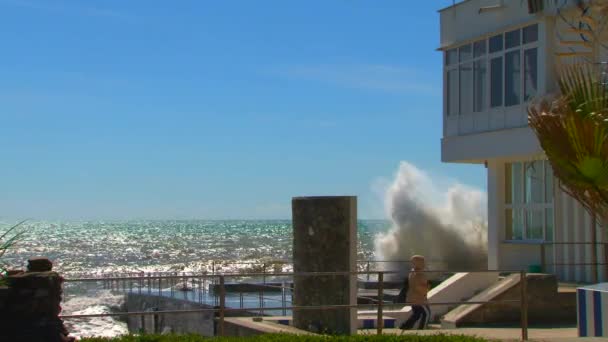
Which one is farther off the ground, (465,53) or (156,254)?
(465,53)

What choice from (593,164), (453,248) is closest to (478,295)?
(593,164)

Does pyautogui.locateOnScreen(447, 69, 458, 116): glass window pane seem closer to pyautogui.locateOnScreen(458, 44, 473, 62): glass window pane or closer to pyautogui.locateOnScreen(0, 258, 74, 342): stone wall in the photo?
pyautogui.locateOnScreen(458, 44, 473, 62): glass window pane

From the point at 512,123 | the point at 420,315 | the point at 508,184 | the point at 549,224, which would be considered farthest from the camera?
the point at 508,184

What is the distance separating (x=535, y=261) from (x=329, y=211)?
39.3 feet

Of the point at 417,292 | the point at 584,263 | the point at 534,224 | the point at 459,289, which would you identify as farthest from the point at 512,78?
the point at 417,292

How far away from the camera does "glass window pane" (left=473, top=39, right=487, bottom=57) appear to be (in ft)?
88.3

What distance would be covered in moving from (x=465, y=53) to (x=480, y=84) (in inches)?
43.3

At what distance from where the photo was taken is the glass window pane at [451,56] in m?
28.2

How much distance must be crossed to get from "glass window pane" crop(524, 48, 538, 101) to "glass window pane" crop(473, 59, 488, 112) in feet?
5.81

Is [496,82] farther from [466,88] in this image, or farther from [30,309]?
[30,309]

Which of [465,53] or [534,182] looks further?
[465,53]

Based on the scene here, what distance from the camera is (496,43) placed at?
26.3m

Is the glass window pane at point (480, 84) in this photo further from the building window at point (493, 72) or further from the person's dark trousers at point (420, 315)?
the person's dark trousers at point (420, 315)

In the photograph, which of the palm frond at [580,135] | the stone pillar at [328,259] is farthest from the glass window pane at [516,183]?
the palm frond at [580,135]
